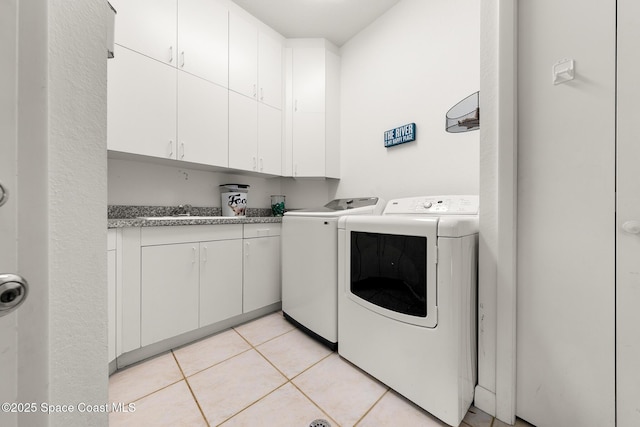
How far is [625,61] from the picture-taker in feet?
2.71

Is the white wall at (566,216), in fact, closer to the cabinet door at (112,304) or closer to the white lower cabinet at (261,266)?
the white lower cabinet at (261,266)

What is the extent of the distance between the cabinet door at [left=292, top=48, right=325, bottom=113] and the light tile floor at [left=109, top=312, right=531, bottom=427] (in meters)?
2.18

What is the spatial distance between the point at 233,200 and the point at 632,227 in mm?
2424

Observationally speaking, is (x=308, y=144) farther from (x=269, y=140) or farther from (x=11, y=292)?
(x=11, y=292)

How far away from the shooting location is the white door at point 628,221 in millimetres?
813

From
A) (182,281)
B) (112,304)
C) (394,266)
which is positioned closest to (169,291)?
(182,281)

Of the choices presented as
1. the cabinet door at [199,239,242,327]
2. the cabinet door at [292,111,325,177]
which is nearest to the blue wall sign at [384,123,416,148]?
the cabinet door at [292,111,325,177]

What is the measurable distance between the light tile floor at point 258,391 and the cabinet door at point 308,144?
1585mm

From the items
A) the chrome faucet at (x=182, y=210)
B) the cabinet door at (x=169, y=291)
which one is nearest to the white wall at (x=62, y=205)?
the cabinet door at (x=169, y=291)

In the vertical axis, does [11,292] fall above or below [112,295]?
above

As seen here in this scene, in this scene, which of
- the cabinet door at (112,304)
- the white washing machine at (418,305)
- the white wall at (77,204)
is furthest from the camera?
the cabinet door at (112,304)

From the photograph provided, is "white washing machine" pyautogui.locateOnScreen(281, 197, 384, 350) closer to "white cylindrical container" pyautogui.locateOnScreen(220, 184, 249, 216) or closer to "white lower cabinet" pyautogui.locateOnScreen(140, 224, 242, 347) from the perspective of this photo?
"white lower cabinet" pyautogui.locateOnScreen(140, 224, 242, 347)

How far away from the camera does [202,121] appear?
195cm

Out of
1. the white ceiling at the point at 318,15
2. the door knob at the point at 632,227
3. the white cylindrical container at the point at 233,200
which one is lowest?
the door knob at the point at 632,227
